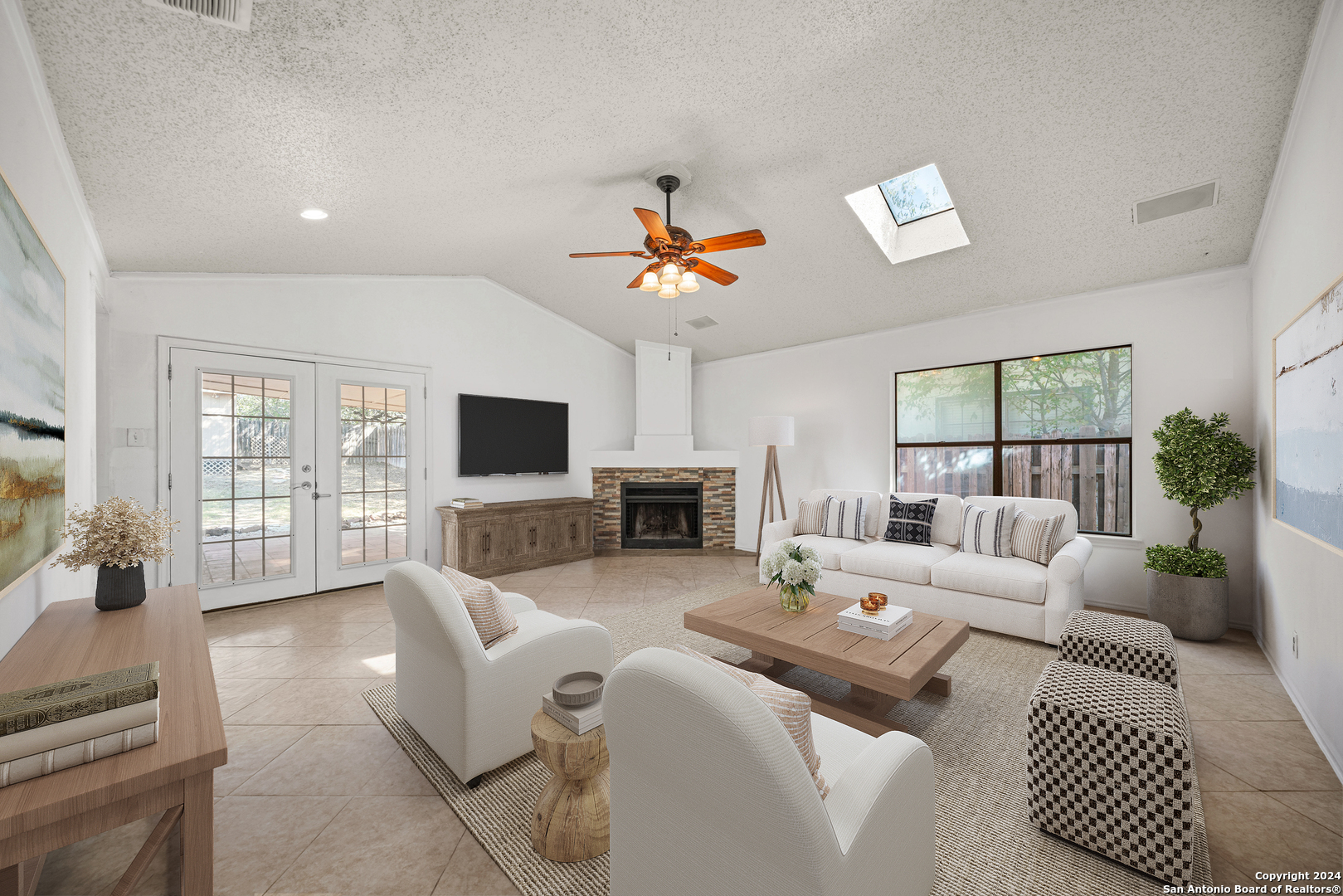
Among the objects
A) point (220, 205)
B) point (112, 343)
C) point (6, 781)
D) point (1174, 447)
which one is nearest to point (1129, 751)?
point (6, 781)

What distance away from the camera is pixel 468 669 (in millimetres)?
1936

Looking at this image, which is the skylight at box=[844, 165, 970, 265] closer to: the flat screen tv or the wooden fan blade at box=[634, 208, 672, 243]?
the wooden fan blade at box=[634, 208, 672, 243]

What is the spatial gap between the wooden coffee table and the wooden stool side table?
104cm

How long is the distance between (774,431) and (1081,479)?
261cm

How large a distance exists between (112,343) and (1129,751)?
5.93 m

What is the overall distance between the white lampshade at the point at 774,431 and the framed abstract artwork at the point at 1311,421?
3.40m

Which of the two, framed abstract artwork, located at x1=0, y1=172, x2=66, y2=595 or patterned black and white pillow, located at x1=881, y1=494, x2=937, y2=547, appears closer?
framed abstract artwork, located at x1=0, y1=172, x2=66, y2=595

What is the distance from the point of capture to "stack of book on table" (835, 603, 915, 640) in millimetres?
2488

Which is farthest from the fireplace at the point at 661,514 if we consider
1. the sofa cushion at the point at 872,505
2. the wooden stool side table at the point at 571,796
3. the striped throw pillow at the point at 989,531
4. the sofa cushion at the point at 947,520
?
the wooden stool side table at the point at 571,796

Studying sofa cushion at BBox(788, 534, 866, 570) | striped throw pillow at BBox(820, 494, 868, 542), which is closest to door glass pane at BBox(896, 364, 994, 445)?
striped throw pillow at BBox(820, 494, 868, 542)

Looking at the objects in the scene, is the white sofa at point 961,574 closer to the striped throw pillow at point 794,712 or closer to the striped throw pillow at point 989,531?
the striped throw pillow at point 989,531

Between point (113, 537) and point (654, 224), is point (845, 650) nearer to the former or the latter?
point (654, 224)

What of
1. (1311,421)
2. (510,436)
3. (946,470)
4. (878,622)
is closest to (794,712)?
(878,622)

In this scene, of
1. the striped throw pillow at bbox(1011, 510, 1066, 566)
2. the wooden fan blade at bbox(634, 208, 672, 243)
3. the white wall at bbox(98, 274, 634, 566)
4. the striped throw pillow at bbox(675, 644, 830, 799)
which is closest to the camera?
the striped throw pillow at bbox(675, 644, 830, 799)
